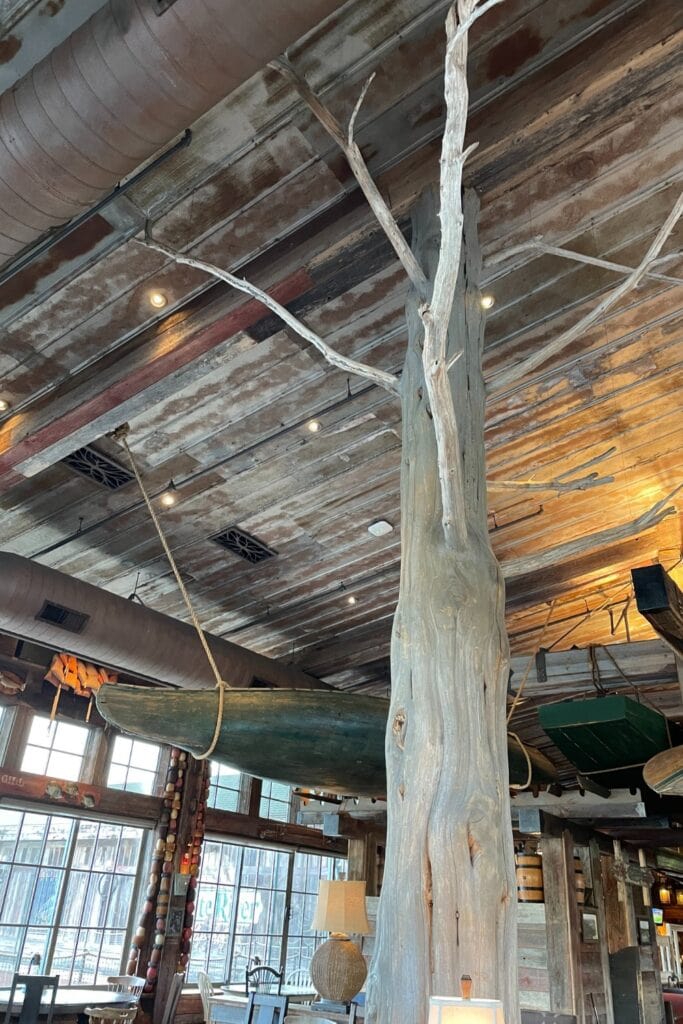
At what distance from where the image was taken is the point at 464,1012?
51.5 inches

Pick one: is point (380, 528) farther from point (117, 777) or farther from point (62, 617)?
point (117, 777)

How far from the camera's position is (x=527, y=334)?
157 inches

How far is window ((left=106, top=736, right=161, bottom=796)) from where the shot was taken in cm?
732

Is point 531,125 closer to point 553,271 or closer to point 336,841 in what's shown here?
point 553,271

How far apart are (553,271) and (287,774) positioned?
280cm

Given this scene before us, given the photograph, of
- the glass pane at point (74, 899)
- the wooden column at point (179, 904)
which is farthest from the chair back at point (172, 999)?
the glass pane at point (74, 899)

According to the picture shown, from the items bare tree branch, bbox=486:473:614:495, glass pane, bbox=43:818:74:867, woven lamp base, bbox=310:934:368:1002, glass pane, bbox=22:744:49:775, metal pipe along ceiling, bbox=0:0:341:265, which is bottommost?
woven lamp base, bbox=310:934:368:1002

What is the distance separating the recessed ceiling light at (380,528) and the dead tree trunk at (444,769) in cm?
294

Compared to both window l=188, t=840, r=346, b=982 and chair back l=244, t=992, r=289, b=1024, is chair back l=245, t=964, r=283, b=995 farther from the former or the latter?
chair back l=244, t=992, r=289, b=1024

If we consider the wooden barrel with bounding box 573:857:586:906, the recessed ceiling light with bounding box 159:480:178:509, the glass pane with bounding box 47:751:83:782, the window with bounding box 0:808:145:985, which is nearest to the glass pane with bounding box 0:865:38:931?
the window with bounding box 0:808:145:985

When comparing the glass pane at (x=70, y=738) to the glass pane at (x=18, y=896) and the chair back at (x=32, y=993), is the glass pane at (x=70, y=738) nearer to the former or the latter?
the glass pane at (x=18, y=896)

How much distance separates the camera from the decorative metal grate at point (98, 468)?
4543 mm

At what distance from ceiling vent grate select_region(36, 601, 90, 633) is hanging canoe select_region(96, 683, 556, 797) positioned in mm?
1680

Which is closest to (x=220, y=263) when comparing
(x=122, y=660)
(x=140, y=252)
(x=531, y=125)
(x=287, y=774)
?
(x=140, y=252)
